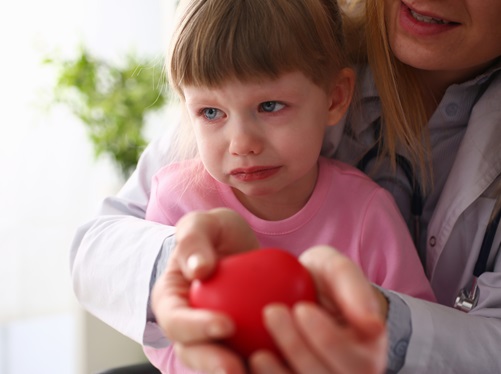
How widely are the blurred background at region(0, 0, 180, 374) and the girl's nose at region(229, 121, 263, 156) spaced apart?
65.7 inches

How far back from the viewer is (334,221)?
129cm

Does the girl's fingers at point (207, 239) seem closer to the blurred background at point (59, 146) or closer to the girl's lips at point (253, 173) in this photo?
the girl's lips at point (253, 173)

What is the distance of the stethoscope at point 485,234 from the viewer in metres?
1.28

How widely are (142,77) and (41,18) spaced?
0.55 m

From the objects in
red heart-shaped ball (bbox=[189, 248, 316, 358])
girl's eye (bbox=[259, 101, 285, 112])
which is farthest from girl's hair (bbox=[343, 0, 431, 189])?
red heart-shaped ball (bbox=[189, 248, 316, 358])

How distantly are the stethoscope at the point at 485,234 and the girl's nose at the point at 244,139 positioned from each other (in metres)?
0.37

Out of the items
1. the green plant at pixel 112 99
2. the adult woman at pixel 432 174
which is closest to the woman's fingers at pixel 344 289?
the adult woman at pixel 432 174

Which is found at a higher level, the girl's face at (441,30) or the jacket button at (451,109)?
the girl's face at (441,30)

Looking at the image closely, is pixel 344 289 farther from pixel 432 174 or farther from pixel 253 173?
pixel 432 174

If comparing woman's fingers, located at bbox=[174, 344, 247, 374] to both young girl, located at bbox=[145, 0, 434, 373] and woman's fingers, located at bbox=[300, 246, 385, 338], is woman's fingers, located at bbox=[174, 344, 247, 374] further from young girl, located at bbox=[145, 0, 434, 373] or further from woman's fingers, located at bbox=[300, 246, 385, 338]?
young girl, located at bbox=[145, 0, 434, 373]

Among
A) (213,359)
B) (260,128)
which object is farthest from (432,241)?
(213,359)

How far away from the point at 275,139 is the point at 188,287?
39 centimetres

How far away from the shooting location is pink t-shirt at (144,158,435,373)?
1262mm

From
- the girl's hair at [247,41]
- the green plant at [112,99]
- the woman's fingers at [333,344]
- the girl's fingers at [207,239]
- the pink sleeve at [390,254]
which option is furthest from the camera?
the green plant at [112,99]
